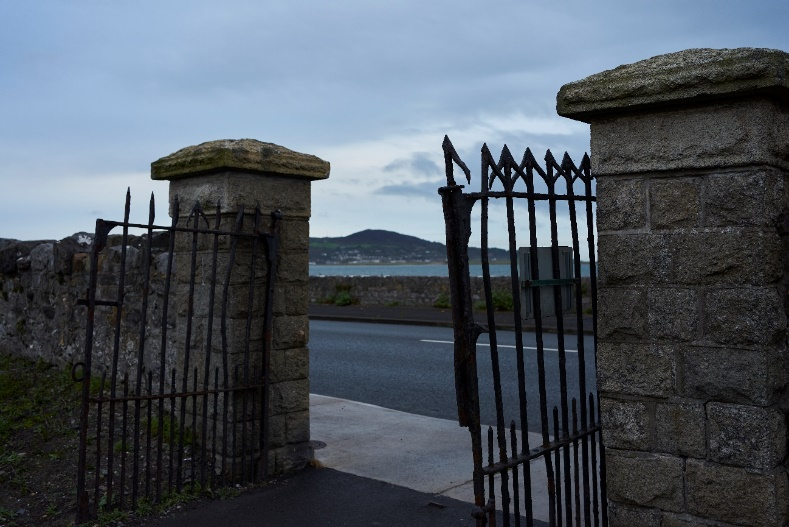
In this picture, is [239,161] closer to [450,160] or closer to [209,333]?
[209,333]

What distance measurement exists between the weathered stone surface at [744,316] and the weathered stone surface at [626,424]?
0.44 meters

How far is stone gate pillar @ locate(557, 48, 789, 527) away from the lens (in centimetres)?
311

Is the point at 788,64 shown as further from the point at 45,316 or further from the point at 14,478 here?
the point at 45,316

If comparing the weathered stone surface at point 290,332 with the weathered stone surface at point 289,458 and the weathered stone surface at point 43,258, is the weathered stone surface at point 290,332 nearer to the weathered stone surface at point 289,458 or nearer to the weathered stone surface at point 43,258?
the weathered stone surface at point 289,458

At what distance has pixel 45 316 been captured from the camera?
898cm

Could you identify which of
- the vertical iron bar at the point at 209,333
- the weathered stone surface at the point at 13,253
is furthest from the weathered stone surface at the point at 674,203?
the weathered stone surface at the point at 13,253

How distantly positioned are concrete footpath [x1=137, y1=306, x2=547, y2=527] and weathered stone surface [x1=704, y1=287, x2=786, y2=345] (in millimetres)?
2006

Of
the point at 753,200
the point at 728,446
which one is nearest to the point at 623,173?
the point at 753,200

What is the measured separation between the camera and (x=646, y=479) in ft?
11.0

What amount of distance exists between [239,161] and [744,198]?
3.41 meters

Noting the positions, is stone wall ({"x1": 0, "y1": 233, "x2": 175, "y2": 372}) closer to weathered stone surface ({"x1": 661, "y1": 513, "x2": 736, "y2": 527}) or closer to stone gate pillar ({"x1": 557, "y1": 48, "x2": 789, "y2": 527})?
stone gate pillar ({"x1": 557, "y1": 48, "x2": 789, "y2": 527})

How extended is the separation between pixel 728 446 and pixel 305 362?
343 centimetres

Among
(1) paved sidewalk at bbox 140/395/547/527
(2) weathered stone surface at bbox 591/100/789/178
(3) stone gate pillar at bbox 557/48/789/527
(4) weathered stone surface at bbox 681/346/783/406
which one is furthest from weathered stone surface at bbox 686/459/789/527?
(1) paved sidewalk at bbox 140/395/547/527

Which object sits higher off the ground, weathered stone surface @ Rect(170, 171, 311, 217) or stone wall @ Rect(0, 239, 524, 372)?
weathered stone surface @ Rect(170, 171, 311, 217)
